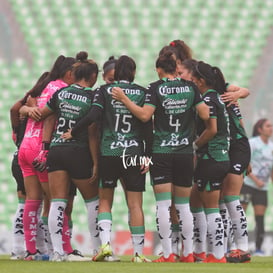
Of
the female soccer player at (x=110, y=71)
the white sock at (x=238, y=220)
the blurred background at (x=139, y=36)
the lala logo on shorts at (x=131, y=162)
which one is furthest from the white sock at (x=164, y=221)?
the blurred background at (x=139, y=36)

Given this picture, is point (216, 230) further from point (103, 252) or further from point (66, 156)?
point (66, 156)

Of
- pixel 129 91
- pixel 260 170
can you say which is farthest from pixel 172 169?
pixel 260 170

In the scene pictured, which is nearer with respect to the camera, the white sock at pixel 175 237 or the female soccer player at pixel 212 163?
the female soccer player at pixel 212 163

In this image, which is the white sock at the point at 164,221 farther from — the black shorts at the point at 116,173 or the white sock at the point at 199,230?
the white sock at the point at 199,230

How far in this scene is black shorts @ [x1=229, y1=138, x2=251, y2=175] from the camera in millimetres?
6914

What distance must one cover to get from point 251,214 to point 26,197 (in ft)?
21.8

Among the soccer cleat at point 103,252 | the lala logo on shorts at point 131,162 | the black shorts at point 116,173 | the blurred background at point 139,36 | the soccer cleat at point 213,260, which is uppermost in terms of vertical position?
the blurred background at point 139,36

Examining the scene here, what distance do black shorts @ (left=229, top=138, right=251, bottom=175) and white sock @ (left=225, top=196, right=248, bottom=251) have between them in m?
0.22

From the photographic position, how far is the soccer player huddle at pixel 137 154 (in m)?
6.46

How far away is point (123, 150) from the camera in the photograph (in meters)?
6.50

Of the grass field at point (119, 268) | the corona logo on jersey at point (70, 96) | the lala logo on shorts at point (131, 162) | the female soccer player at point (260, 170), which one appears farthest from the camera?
the female soccer player at point (260, 170)

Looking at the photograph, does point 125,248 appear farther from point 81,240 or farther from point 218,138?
point 218,138

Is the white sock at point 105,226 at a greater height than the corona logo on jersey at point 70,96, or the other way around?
the corona logo on jersey at point 70,96

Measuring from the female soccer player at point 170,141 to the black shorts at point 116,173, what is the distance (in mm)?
124
